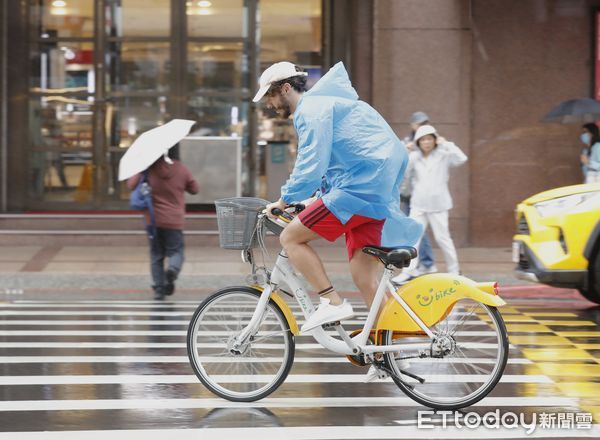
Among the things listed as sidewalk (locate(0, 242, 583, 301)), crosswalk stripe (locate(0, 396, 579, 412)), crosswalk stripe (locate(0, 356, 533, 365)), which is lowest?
sidewalk (locate(0, 242, 583, 301))

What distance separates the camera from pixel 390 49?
647 inches

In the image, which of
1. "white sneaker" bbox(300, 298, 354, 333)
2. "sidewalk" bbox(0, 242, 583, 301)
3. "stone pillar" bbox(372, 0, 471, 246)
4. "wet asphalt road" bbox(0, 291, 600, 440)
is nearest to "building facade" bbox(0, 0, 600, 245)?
"stone pillar" bbox(372, 0, 471, 246)

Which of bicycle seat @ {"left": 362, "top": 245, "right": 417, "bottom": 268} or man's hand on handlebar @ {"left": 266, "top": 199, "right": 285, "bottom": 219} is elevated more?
man's hand on handlebar @ {"left": 266, "top": 199, "right": 285, "bottom": 219}

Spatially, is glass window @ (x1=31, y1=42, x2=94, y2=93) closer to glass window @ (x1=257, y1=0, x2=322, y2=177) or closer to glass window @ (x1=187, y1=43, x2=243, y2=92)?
glass window @ (x1=187, y1=43, x2=243, y2=92)

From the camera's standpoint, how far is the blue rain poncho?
6148 mm

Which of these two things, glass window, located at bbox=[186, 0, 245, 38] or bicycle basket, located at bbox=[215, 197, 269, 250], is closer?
bicycle basket, located at bbox=[215, 197, 269, 250]

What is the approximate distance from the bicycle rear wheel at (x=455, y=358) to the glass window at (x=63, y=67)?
13180mm

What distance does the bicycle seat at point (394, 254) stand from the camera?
6281mm

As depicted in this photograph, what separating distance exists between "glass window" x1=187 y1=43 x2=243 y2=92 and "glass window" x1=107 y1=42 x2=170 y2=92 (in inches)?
17.0

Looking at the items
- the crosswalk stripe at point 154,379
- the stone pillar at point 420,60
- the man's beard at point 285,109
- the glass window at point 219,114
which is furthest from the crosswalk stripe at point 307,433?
the glass window at point 219,114

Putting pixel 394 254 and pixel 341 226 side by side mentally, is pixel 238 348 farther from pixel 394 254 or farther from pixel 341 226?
pixel 394 254

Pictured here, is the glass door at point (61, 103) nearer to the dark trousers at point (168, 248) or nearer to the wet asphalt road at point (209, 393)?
the dark trousers at point (168, 248)

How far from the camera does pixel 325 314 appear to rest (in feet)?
21.0

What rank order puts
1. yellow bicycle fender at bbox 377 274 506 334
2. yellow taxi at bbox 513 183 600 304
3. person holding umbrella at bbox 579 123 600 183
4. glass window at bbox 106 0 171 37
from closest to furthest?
yellow bicycle fender at bbox 377 274 506 334
yellow taxi at bbox 513 183 600 304
person holding umbrella at bbox 579 123 600 183
glass window at bbox 106 0 171 37
